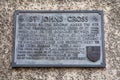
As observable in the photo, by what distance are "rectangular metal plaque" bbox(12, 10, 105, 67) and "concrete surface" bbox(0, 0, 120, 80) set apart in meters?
0.06

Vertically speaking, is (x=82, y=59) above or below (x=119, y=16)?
below

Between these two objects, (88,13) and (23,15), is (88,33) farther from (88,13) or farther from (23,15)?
(23,15)

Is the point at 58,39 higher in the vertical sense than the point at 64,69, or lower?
higher

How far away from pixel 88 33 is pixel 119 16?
0.38m

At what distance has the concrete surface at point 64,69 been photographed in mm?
3744

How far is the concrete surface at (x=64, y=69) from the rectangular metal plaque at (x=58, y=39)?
0.19ft

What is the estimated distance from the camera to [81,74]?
374cm

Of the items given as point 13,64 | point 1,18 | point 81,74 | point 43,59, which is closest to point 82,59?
point 81,74

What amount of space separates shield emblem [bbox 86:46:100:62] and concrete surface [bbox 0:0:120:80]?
0.32 ft

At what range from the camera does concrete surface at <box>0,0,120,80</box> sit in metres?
3.74

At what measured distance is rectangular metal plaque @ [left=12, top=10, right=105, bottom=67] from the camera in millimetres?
3758

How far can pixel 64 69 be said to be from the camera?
148 inches

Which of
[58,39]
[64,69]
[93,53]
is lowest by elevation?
[64,69]

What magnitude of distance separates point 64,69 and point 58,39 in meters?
0.31
